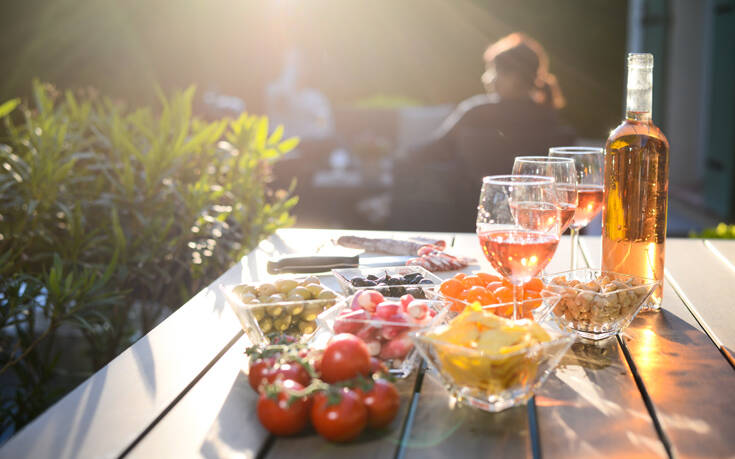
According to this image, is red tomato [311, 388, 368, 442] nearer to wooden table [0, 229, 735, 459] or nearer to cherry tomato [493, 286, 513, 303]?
wooden table [0, 229, 735, 459]

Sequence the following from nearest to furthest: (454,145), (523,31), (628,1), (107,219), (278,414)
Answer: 1. (278,414)
2. (107,219)
3. (454,145)
4. (628,1)
5. (523,31)

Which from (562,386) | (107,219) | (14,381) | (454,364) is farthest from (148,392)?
(14,381)

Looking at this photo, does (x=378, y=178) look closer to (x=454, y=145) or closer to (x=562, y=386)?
(x=454, y=145)

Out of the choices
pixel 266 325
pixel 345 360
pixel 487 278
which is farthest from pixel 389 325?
pixel 487 278

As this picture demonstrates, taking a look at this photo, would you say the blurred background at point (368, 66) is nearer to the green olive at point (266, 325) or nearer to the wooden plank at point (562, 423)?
the green olive at point (266, 325)

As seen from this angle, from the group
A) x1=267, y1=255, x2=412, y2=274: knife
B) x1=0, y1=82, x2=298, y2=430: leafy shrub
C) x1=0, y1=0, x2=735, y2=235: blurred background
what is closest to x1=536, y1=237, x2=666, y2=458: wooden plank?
x1=267, y1=255, x2=412, y2=274: knife

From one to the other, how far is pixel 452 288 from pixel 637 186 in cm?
37

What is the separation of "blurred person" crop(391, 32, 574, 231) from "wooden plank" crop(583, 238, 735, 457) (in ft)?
10.1

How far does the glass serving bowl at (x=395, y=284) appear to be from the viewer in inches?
44.8

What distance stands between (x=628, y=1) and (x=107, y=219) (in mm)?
8376

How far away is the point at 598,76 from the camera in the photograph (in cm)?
969

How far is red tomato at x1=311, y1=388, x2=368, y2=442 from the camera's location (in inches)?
29.4

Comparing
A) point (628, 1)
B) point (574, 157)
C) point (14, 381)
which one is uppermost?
point (628, 1)

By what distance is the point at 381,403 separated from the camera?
775mm
